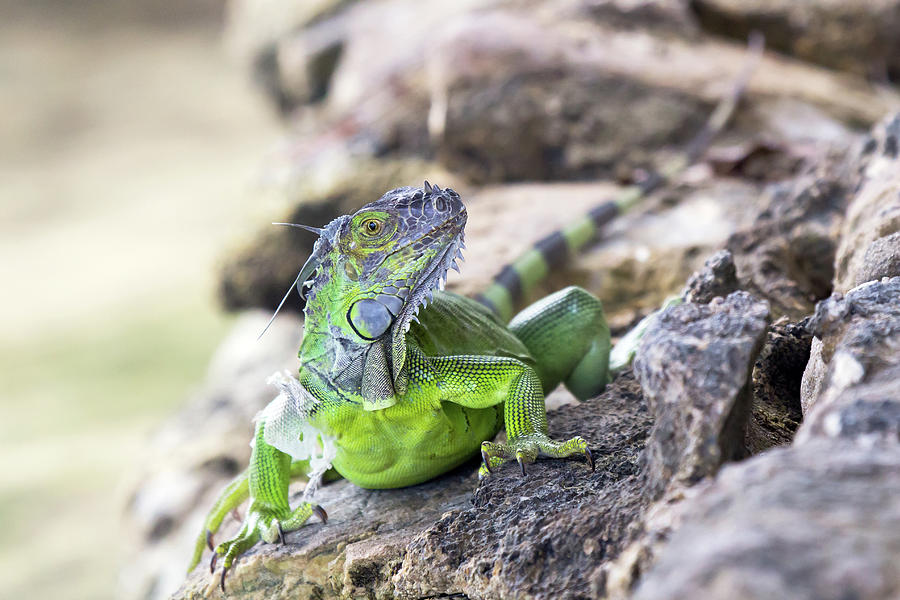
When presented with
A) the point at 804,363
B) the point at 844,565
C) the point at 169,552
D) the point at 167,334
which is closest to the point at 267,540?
the point at 804,363

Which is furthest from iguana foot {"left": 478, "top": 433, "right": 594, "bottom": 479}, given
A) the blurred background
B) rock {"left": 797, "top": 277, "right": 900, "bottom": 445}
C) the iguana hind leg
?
the blurred background

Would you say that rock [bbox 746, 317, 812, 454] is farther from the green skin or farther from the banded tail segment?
the banded tail segment

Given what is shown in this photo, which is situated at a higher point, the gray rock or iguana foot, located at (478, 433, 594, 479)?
the gray rock

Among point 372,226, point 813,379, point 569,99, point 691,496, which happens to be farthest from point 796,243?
point 569,99

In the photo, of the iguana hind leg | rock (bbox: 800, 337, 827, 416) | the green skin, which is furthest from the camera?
the iguana hind leg

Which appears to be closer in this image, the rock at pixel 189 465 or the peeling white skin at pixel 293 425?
the peeling white skin at pixel 293 425

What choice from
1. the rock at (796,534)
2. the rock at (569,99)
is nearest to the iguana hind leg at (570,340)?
the rock at (796,534)

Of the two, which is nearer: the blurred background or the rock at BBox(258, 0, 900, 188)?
the blurred background

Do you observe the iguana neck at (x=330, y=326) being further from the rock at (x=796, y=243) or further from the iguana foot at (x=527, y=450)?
the rock at (x=796, y=243)
